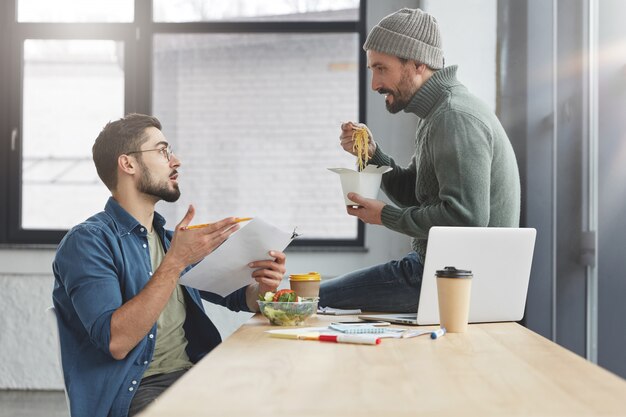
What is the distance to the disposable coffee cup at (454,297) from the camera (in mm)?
1776

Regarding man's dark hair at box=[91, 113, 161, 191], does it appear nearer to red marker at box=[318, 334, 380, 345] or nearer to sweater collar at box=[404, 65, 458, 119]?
sweater collar at box=[404, 65, 458, 119]

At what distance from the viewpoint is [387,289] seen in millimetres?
2455

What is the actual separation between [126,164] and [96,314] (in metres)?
0.56

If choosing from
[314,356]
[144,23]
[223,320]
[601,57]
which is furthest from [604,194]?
[144,23]

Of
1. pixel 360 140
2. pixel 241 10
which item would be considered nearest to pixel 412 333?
pixel 360 140

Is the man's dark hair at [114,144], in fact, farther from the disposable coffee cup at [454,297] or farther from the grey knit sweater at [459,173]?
the disposable coffee cup at [454,297]

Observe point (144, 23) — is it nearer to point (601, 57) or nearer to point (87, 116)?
point (87, 116)

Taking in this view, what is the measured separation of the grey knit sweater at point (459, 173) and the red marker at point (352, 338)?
63cm

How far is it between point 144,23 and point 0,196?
1.26m

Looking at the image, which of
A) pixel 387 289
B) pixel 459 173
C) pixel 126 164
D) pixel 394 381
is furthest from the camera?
pixel 387 289

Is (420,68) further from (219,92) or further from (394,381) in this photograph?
(219,92)

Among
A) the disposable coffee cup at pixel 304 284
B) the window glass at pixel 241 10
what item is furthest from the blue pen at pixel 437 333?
the window glass at pixel 241 10

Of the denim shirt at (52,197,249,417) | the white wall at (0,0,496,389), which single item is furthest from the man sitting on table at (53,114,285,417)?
the white wall at (0,0,496,389)

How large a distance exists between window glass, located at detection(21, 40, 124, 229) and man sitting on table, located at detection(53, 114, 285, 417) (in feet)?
8.64
